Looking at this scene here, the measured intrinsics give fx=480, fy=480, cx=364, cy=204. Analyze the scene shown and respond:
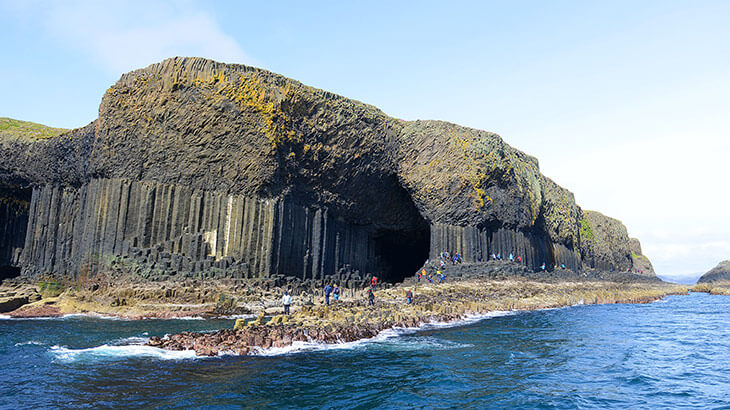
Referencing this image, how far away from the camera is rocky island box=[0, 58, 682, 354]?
3269cm

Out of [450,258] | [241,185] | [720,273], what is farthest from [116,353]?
[720,273]

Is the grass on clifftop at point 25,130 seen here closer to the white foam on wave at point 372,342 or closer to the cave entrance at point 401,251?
the cave entrance at point 401,251

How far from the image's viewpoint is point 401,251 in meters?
56.7

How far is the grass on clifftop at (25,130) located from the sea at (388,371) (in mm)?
24122

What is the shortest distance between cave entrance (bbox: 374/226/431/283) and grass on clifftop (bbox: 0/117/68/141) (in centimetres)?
3148

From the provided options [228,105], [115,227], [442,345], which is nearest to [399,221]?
[228,105]

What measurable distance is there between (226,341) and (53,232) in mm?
29770

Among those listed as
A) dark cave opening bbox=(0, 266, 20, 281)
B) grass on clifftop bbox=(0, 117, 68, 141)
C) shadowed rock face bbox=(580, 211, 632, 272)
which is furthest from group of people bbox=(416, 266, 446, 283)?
shadowed rock face bbox=(580, 211, 632, 272)

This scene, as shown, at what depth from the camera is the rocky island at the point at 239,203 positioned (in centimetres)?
3269

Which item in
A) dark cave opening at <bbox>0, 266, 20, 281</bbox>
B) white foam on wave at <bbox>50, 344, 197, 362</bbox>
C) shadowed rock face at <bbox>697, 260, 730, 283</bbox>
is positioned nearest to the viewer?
white foam on wave at <bbox>50, 344, 197, 362</bbox>

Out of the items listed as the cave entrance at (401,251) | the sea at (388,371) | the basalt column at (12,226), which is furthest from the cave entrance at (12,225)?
the cave entrance at (401,251)

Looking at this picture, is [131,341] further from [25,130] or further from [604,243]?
[604,243]

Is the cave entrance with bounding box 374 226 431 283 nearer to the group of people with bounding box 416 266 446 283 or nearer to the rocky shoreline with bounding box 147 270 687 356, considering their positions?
the group of people with bounding box 416 266 446 283

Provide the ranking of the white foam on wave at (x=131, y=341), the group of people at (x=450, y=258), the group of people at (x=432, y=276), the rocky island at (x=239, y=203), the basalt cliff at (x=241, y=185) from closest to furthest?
the white foam on wave at (x=131, y=341) < the rocky island at (x=239, y=203) < the basalt cliff at (x=241, y=185) < the group of people at (x=432, y=276) < the group of people at (x=450, y=258)
